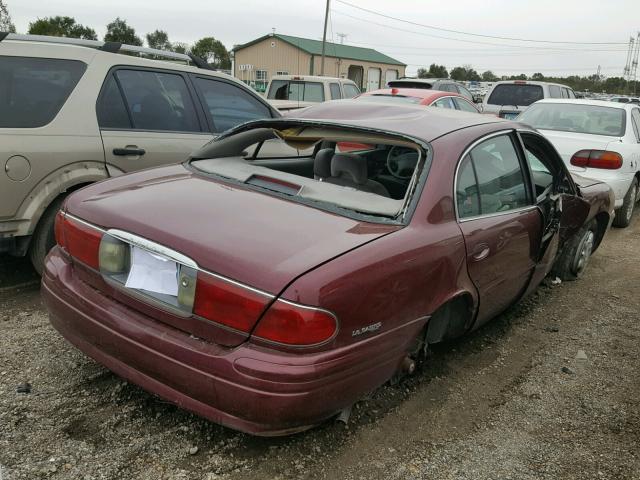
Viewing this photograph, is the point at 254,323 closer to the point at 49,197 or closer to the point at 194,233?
the point at 194,233

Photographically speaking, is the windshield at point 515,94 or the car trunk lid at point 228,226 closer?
the car trunk lid at point 228,226

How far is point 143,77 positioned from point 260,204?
2.57 meters

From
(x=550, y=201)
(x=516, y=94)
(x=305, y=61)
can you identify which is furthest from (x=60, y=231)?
(x=305, y=61)

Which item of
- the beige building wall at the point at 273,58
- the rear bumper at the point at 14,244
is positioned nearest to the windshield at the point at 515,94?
the rear bumper at the point at 14,244

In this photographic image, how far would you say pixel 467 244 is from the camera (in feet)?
9.13

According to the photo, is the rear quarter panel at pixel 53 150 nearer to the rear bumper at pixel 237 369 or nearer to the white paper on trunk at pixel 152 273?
the rear bumper at pixel 237 369

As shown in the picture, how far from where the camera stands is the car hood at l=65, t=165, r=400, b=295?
210cm

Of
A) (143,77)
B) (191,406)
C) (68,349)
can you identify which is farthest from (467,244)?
(143,77)

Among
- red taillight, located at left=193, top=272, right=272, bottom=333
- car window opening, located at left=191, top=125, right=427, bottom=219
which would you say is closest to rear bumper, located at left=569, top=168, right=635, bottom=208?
car window opening, located at left=191, top=125, right=427, bottom=219

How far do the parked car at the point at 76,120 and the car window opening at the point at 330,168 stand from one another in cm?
105

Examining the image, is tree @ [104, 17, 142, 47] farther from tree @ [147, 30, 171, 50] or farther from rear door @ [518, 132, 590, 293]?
rear door @ [518, 132, 590, 293]

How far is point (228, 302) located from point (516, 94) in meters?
12.8

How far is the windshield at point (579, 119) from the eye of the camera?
729cm

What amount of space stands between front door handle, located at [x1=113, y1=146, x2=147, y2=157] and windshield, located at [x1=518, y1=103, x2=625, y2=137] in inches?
214
